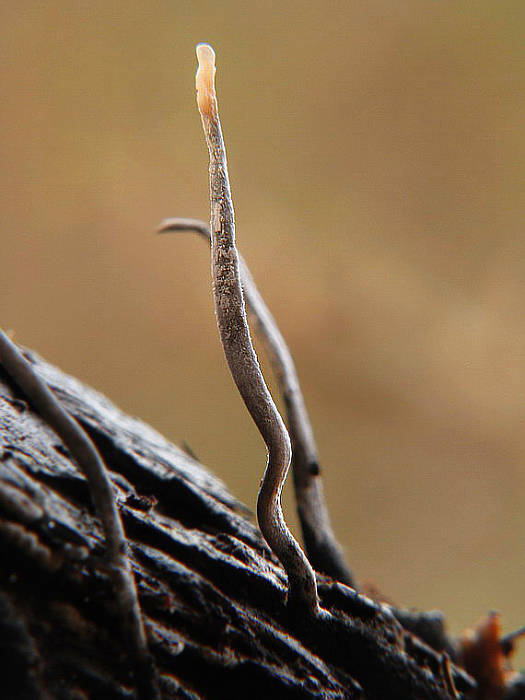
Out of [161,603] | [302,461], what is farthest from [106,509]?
[302,461]

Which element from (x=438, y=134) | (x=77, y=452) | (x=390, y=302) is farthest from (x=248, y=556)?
(x=438, y=134)

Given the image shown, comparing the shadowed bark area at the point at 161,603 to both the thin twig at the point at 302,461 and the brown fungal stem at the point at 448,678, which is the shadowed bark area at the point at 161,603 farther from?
the thin twig at the point at 302,461

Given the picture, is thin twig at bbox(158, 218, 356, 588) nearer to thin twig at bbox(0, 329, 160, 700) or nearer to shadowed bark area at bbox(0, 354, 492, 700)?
shadowed bark area at bbox(0, 354, 492, 700)

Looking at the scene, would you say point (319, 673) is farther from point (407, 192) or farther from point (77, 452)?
point (407, 192)

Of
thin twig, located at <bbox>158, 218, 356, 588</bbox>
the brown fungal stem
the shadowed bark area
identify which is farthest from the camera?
thin twig, located at <bbox>158, 218, 356, 588</bbox>

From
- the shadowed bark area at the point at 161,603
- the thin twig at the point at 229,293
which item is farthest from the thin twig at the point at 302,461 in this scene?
the thin twig at the point at 229,293

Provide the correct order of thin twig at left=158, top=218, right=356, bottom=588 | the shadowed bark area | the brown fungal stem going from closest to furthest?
the shadowed bark area < the brown fungal stem < thin twig at left=158, top=218, right=356, bottom=588

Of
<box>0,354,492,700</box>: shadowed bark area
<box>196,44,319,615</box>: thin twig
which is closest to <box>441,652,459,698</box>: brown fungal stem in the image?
<box>0,354,492,700</box>: shadowed bark area
